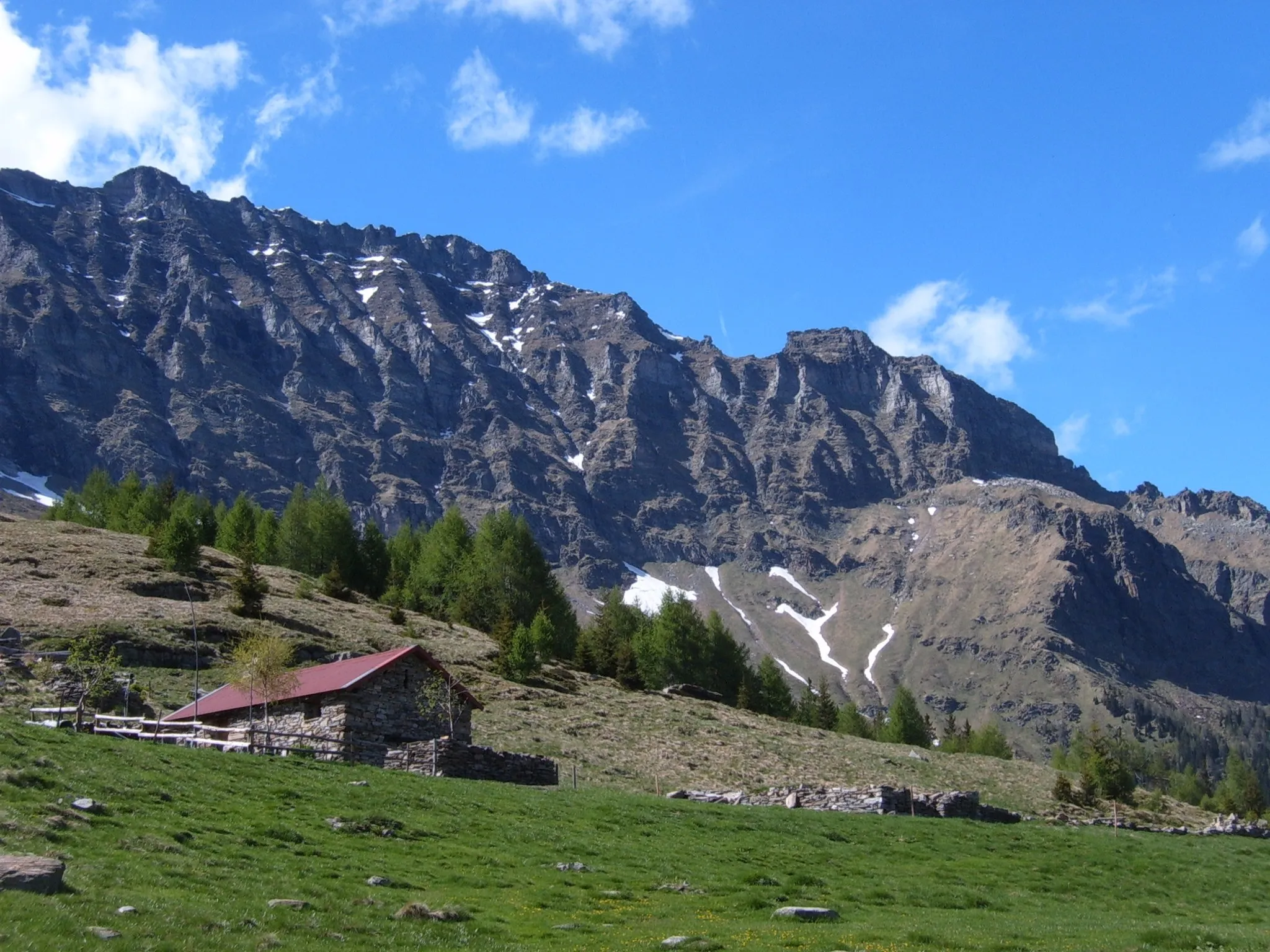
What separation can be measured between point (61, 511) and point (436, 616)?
49.8 m

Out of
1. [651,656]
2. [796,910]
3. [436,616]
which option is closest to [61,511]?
[436,616]

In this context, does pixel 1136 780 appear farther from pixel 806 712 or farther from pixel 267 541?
pixel 267 541

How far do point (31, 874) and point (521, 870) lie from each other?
10834 millimetres

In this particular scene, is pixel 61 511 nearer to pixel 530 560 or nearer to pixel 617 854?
pixel 530 560

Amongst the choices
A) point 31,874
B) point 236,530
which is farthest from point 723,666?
point 31,874

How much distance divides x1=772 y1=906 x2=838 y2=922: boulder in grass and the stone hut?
22.8 meters

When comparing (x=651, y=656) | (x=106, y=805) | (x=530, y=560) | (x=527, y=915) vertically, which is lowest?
(x=527, y=915)

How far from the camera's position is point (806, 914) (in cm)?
2175

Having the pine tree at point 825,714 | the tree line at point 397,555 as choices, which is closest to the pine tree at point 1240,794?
the pine tree at point 825,714

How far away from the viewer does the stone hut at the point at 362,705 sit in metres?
43.9

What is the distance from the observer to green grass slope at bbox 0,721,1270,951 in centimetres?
1755

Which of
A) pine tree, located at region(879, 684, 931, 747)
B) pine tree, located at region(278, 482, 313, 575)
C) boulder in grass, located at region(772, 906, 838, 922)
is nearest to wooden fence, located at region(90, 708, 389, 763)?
boulder in grass, located at region(772, 906, 838, 922)

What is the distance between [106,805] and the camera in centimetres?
2261

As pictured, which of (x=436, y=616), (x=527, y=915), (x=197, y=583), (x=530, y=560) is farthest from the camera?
(x=530, y=560)
